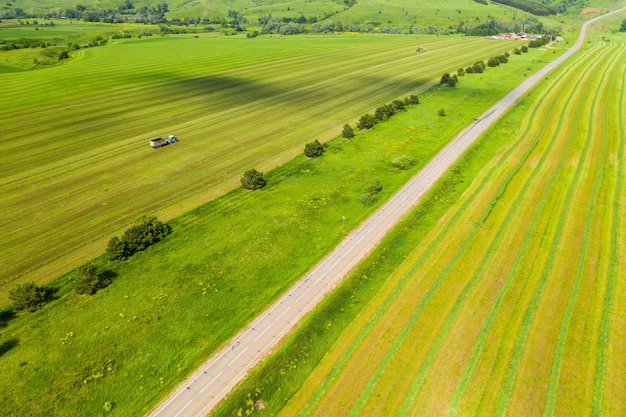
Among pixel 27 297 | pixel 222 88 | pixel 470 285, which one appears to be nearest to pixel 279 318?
pixel 470 285

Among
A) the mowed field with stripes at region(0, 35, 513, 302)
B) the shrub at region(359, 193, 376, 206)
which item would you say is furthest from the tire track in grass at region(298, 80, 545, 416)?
the mowed field with stripes at region(0, 35, 513, 302)

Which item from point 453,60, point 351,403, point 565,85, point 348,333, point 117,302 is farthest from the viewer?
point 453,60

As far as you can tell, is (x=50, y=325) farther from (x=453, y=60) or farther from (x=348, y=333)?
(x=453, y=60)

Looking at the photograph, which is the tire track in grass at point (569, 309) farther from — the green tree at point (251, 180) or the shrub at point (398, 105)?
the shrub at point (398, 105)

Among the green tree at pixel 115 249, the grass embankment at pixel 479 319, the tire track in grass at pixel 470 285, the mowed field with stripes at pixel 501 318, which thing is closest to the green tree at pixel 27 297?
the green tree at pixel 115 249

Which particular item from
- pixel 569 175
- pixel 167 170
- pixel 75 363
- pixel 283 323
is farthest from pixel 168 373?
pixel 569 175
